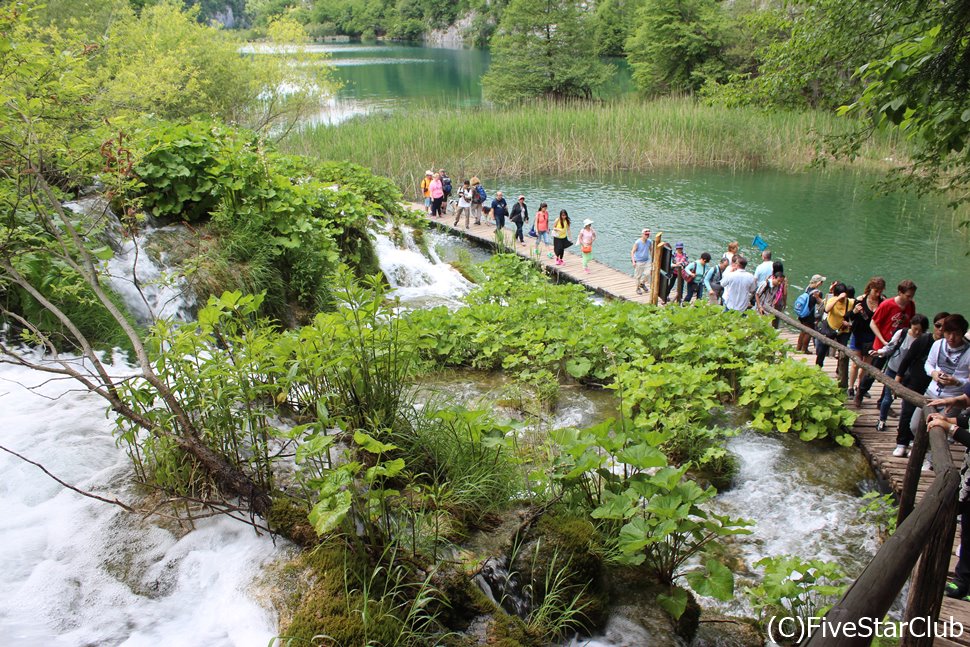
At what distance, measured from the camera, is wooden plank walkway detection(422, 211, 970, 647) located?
4176 mm

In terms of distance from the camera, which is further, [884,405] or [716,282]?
[716,282]

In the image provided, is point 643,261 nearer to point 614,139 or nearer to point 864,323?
point 864,323

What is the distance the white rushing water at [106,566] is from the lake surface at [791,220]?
12.4 m

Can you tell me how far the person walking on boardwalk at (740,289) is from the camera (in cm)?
888

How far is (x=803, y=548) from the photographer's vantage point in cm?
490

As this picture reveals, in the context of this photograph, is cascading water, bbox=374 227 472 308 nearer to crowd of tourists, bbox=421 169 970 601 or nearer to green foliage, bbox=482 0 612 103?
crowd of tourists, bbox=421 169 970 601

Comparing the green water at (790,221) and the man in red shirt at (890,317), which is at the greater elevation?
the man in red shirt at (890,317)

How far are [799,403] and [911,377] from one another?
0.97 meters

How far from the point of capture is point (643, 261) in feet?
38.0

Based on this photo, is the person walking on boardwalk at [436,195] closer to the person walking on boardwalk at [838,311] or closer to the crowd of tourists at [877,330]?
the crowd of tourists at [877,330]

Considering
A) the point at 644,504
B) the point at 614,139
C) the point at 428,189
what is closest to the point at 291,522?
the point at 644,504

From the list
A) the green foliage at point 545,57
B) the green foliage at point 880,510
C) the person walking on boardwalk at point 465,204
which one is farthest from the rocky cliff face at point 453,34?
the green foliage at point 880,510

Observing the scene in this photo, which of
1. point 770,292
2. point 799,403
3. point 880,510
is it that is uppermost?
point 770,292

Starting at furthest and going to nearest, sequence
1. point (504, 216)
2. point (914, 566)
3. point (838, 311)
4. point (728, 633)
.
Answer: point (504, 216) → point (838, 311) → point (728, 633) → point (914, 566)
